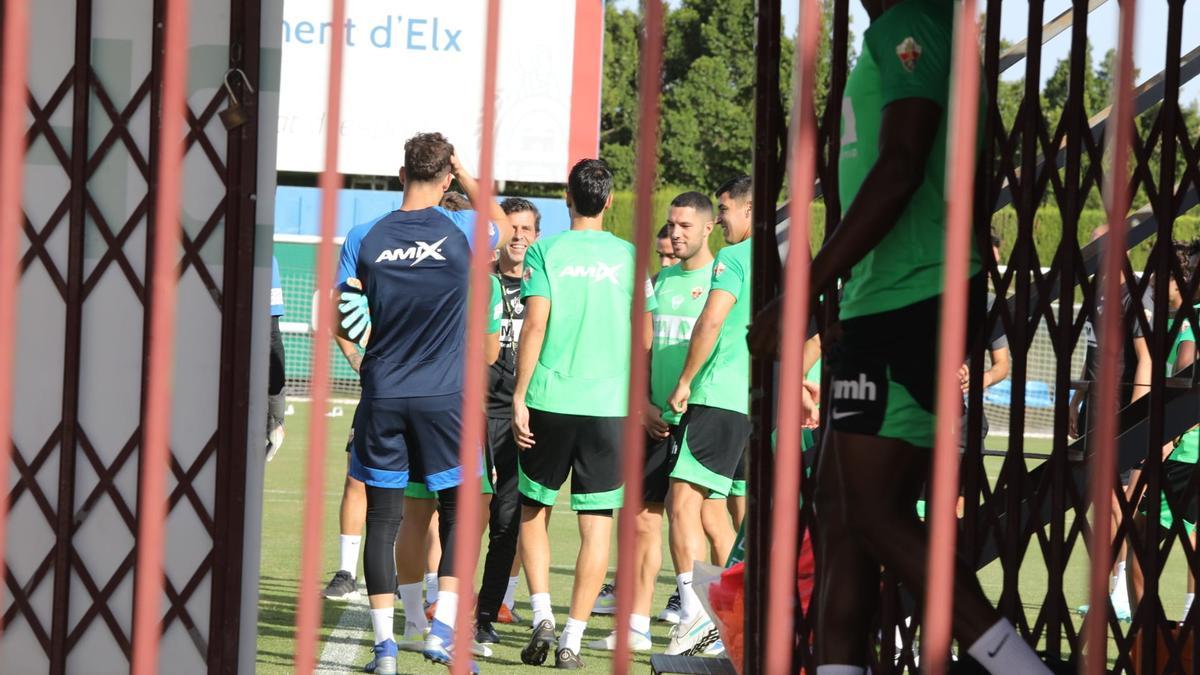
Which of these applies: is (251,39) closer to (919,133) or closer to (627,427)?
(919,133)

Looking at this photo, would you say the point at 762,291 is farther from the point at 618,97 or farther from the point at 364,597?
the point at 618,97

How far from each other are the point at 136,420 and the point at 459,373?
1.49 m

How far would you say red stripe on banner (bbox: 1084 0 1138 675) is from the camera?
8.25 feet

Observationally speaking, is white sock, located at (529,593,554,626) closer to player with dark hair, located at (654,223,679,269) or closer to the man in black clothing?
the man in black clothing

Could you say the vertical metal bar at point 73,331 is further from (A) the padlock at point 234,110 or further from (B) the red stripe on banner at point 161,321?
(B) the red stripe on banner at point 161,321

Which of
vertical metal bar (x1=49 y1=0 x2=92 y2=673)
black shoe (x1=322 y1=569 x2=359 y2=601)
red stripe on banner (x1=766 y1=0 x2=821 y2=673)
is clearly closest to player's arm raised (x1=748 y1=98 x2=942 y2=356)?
red stripe on banner (x1=766 y1=0 x2=821 y2=673)

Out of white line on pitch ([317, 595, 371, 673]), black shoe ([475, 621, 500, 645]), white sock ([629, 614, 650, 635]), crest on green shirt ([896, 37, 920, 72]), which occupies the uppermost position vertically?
crest on green shirt ([896, 37, 920, 72])

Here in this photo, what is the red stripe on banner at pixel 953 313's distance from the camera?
2.45 metres

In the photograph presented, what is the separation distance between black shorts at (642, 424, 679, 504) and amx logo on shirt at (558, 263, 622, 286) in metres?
0.96

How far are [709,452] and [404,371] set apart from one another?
1492 millimetres

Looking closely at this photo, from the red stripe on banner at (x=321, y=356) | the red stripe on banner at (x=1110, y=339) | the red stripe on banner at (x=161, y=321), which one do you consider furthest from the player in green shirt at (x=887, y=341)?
the red stripe on banner at (x=161, y=321)

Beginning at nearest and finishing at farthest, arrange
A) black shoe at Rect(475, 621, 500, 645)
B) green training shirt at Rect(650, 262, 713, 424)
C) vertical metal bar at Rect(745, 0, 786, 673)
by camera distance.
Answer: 1. vertical metal bar at Rect(745, 0, 786, 673)
2. black shoe at Rect(475, 621, 500, 645)
3. green training shirt at Rect(650, 262, 713, 424)

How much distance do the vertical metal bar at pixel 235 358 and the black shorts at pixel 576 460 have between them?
69.3 inches

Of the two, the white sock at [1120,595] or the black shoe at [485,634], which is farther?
the white sock at [1120,595]
